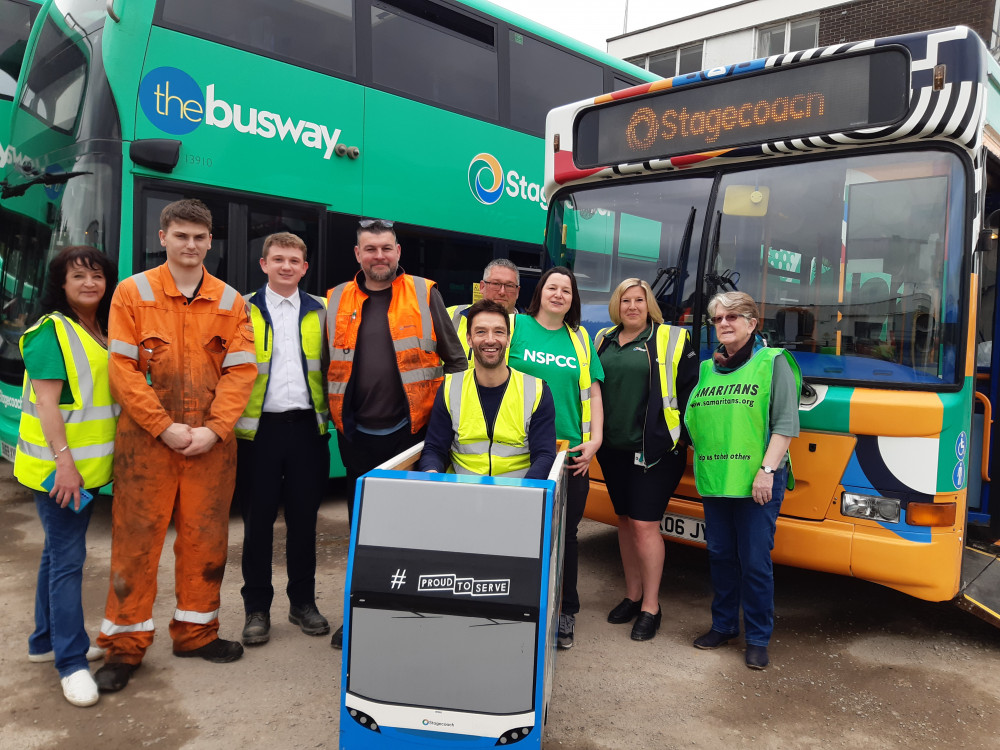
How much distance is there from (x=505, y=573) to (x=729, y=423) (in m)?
1.59

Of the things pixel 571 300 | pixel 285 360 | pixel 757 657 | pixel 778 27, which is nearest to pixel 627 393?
pixel 571 300

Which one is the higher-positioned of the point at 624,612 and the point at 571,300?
the point at 571,300

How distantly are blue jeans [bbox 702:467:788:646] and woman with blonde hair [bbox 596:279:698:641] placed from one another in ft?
0.93

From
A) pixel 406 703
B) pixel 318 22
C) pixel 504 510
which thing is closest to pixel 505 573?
pixel 504 510

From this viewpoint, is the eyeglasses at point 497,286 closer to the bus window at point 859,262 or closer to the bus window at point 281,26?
the bus window at point 859,262

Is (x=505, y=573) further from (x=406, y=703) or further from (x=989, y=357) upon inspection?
(x=989, y=357)

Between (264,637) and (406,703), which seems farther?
(264,637)

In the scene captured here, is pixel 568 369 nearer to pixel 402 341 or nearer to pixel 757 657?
pixel 402 341

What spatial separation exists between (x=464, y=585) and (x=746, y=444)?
1.68m

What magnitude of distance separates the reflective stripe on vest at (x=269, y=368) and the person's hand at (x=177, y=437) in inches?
11.4

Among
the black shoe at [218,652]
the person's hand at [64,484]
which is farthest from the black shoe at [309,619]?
the person's hand at [64,484]

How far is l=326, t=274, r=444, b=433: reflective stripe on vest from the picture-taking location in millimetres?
3545

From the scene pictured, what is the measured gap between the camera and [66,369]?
302 cm

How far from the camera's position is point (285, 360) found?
3.55m
